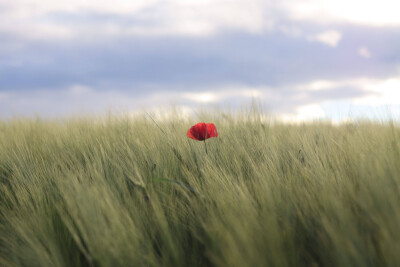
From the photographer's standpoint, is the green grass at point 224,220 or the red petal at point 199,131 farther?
the red petal at point 199,131

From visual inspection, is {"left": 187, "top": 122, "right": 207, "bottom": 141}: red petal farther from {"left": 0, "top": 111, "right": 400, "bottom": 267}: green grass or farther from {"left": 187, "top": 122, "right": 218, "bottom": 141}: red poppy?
{"left": 0, "top": 111, "right": 400, "bottom": 267}: green grass

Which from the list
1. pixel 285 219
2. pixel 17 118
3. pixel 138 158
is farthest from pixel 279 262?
pixel 17 118

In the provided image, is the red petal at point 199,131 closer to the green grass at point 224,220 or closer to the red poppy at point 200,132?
the red poppy at point 200,132

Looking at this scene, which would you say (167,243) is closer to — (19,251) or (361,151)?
(19,251)

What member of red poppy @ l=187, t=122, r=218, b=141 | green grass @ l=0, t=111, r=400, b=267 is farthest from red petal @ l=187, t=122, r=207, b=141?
green grass @ l=0, t=111, r=400, b=267

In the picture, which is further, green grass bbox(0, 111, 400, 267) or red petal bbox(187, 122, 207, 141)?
red petal bbox(187, 122, 207, 141)

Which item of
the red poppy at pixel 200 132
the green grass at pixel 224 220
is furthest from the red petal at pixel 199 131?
the green grass at pixel 224 220

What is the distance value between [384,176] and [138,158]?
3.88 ft

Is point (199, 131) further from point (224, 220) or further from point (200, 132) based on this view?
point (224, 220)

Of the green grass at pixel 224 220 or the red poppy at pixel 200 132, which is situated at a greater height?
the red poppy at pixel 200 132

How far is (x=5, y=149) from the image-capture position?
7.72 ft

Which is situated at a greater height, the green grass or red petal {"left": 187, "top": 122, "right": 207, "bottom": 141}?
red petal {"left": 187, "top": 122, "right": 207, "bottom": 141}

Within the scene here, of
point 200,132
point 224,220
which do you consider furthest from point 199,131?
point 224,220

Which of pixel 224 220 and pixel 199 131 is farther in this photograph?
pixel 199 131
